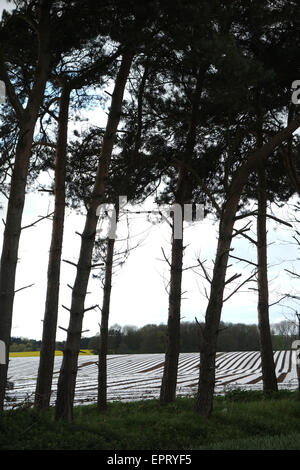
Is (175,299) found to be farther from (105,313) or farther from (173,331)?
(105,313)

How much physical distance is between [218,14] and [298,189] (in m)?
5.38

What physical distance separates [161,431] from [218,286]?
2.79 meters

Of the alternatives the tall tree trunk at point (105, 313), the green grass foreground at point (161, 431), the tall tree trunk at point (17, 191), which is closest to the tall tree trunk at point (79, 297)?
the green grass foreground at point (161, 431)

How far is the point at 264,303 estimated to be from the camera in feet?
42.5

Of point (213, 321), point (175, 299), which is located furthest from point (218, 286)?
point (175, 299)

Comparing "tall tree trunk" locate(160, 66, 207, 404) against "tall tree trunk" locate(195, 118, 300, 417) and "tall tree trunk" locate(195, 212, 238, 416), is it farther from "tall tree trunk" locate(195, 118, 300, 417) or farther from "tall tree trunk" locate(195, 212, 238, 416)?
"tall tree trunk" locate(195, 212, 238, 416)

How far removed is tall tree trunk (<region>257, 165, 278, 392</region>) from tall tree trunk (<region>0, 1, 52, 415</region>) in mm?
6968

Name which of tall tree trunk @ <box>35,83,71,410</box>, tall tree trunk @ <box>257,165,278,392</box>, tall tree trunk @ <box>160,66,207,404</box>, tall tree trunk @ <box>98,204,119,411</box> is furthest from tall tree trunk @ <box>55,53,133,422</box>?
tall tree trunk @ <box>257,165,278,392</box>

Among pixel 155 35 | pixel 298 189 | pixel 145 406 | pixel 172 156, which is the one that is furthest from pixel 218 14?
pixel 145 406

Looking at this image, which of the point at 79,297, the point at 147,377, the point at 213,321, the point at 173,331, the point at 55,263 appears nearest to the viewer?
the point at 79,297

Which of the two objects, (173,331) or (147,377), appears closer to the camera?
(173,331)

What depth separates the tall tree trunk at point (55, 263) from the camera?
9961mm

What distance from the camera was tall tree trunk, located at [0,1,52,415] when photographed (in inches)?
262

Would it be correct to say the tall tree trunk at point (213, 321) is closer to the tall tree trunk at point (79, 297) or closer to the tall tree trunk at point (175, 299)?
the tall tree trunk at point (175, 299)
